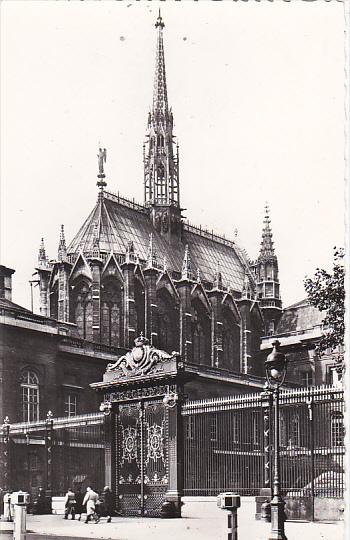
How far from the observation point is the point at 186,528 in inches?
771

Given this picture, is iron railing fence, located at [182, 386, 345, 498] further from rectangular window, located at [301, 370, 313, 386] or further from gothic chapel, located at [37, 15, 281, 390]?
rectangular window, located at [301, 370, 313, 386]

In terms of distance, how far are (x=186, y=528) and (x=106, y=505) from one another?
450cm

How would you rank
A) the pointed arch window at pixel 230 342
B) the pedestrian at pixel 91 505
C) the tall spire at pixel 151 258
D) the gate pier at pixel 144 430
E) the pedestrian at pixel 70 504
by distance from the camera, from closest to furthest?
the gate pier at pixel 144 430
the pedestrian at pixel 91 505
the pedestrian at pixel 70 504
the tall spire at pixel 151 258
the pointed arch window at pixel 230 342

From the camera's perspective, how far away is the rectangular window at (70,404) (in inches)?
1647

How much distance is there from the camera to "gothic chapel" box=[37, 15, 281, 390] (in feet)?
164

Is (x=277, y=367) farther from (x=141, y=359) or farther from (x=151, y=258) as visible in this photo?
(x=151, y=258)

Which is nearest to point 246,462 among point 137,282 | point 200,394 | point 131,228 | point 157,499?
point 157,499

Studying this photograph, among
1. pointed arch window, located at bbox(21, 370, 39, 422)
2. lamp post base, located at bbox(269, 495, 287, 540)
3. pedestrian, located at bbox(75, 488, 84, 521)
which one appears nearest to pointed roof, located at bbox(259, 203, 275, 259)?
pointed arch window, located at bbox(21, 370, 39, 422)

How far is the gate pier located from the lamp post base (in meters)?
6.41

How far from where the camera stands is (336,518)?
1983 centimetres

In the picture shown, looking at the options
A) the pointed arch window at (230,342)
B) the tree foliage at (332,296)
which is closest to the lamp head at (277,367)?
the tree foliage at (332,296)

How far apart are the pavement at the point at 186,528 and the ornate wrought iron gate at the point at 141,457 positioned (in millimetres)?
476

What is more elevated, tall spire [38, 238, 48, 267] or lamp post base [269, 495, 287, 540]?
tall spire [38, 238, 48, 267]

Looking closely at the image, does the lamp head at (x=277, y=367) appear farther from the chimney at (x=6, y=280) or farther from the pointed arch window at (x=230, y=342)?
the pointed arch window at (x=230, y=342)
